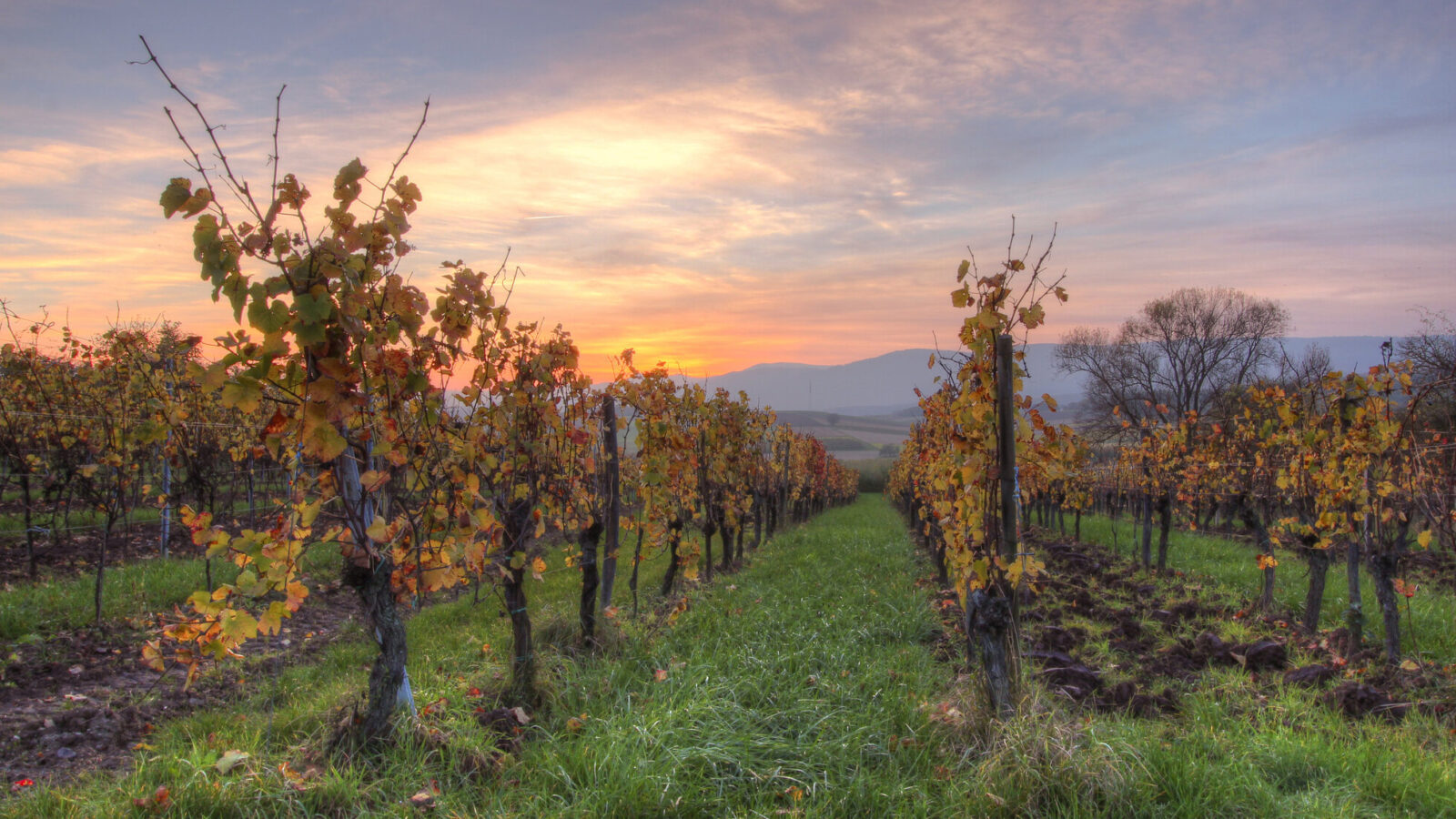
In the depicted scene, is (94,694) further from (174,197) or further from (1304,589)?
(1304,589)

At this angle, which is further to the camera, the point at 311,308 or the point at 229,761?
the point at 229,761

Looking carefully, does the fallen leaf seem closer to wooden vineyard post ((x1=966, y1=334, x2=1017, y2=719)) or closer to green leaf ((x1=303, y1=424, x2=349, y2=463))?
green leaf ((x1=303, y1=424, x2=349, y2=463))

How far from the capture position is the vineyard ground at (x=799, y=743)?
3.23 metres

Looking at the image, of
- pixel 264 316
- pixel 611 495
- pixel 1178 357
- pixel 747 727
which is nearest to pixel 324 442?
pixel 264 316

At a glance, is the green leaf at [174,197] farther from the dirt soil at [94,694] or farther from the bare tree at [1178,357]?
the bare tree at [1178,357]

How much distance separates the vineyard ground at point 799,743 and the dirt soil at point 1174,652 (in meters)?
0.04

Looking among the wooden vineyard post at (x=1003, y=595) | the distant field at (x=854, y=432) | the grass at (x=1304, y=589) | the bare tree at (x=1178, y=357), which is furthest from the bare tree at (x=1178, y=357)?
the distant field at (x=854, y=432)

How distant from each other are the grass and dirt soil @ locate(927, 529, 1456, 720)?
1.16 ft

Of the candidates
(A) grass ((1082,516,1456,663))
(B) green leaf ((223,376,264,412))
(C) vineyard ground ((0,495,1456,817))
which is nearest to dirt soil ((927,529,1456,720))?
(C) vineyard ground ((0,495,1456,817))

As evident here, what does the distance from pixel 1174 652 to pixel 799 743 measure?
469 cm

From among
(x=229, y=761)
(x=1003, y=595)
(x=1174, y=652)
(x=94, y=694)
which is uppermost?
(x=1003, y=595)

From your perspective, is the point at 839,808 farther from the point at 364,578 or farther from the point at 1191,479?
the point at 1191,479

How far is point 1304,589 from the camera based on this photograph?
9.95 meters

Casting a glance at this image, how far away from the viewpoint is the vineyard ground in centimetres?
323
